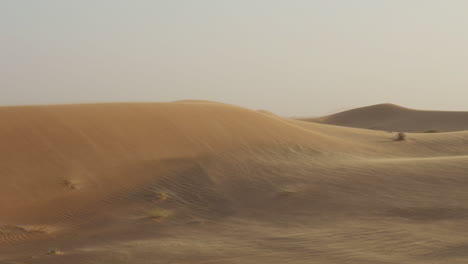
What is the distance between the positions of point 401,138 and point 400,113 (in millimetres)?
45010

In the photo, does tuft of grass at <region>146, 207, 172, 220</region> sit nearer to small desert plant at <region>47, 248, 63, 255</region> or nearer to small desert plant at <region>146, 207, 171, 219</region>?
small desert plant at <region>146, 207, 171, 219</region>

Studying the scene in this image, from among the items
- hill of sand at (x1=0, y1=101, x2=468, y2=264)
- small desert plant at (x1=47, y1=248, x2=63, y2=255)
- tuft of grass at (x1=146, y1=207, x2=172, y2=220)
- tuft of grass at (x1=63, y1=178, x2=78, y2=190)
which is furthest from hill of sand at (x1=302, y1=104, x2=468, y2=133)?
small desert plant at (x1=47, y1=248, x2=63, y2=255)

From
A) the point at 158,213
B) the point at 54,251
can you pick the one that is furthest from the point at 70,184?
the point at 54,251

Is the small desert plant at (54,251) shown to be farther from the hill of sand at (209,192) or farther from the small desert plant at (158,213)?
the small desert plant at (158,213)

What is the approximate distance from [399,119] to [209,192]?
52470 millimetres

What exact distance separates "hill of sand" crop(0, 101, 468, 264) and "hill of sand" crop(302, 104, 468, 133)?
35.9 meters

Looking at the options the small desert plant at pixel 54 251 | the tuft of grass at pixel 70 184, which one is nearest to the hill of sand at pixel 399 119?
the tuft of grass at pixel 70 184

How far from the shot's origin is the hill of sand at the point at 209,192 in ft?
28.1

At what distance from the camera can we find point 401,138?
21875mm

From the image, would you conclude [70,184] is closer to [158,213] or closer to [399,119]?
[158,213]

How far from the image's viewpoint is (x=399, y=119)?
61781 millimetres

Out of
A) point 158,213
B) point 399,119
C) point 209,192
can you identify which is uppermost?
point 399,119

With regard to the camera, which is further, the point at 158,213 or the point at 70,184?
the point at 70,184

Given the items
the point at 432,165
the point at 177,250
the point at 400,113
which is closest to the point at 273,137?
the point at 432,165
